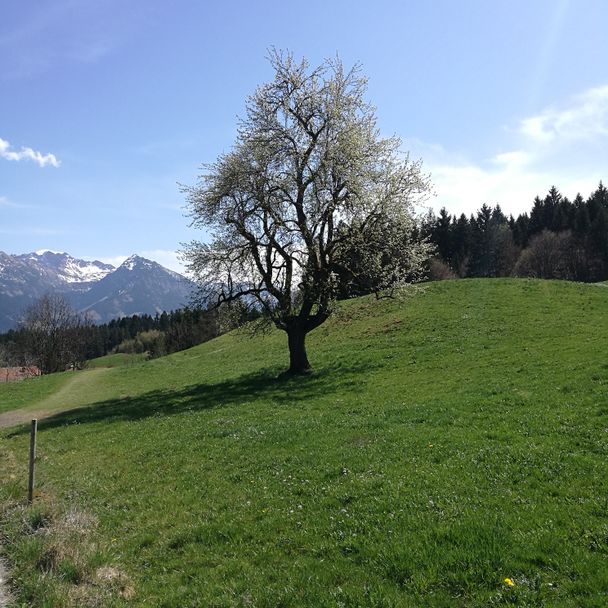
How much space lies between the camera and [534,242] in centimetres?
10612

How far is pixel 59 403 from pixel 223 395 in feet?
50.2

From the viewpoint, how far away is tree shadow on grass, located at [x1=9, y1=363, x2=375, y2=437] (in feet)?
84.3

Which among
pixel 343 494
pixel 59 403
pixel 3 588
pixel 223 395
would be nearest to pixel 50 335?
pixel 59 403

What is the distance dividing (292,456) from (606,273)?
341 ft

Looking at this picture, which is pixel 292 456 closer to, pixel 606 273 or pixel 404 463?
pixel 404 463

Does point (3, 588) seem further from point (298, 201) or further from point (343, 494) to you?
point (298, 201)

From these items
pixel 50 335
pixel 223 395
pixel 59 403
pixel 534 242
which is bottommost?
pixel 59 403

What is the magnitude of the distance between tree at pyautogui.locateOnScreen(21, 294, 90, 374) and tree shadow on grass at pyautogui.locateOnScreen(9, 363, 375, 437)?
194 ft

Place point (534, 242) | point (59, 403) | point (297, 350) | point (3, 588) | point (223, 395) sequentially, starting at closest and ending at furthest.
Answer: point (3, 588) < point (223, 395) < point (297, 350) < point (59, 403) < point (534, 242)

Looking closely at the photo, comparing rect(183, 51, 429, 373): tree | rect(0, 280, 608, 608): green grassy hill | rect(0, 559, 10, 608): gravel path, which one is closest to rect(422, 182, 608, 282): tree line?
rect(183, 51, 429, 373): tree

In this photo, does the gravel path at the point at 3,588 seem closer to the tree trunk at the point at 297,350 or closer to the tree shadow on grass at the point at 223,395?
the tree shadow on grass at the point at 223,395

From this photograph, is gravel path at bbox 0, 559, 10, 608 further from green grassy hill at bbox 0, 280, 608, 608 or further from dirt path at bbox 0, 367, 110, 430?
dirt path at bbox 0, 367, 110, 430

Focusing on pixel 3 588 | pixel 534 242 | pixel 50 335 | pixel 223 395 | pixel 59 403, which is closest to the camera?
pixel 3 588

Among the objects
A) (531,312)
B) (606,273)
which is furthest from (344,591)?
(606,273)
